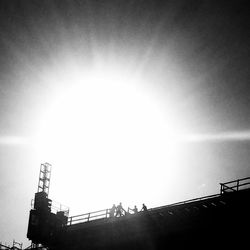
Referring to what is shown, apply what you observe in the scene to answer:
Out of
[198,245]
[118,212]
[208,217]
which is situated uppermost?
[118,212]

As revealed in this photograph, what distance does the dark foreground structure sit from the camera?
1717cm

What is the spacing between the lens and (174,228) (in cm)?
1925

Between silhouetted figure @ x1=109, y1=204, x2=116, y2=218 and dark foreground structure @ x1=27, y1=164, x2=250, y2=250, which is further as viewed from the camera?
silhouetted figure @ x1=109, y1=204, x2=116, y2=218

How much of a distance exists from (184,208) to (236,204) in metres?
3.46

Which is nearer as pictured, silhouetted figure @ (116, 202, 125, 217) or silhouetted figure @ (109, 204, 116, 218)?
silhouetted figure @ (116, 202, 125, 217)

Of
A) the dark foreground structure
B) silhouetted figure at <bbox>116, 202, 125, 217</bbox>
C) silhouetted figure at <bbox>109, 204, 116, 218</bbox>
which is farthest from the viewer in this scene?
silhouetted figure at <bbox>109, 204, 116, 218</bbox>

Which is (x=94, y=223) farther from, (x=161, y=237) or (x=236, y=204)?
(x=236, y=204)

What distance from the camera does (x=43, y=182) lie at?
35.4m

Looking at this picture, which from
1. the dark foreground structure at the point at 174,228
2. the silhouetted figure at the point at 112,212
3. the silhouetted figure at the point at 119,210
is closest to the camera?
the dark foreground structure at the point at 174,228

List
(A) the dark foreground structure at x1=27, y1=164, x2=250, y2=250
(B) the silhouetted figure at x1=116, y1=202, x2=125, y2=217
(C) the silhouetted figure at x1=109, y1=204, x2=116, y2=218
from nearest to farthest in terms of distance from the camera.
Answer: (A) the dark foreground structure at x1=27, y1=164, x2=250, y2=250 → (B) the silhouetted figure at x1=116, y1=202, x2=125, y2=217 → (C) the silhouetted figure at x1=109, y1=204, x2=116, y2=218

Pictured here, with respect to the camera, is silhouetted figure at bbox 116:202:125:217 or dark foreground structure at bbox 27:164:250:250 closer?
dark foreground structure at bbox 27:164:250:250

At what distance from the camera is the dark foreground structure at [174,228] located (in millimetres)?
17172

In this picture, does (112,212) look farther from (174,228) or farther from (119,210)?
(174,228)

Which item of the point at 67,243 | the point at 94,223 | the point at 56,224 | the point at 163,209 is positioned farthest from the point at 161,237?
the point at 56,224
